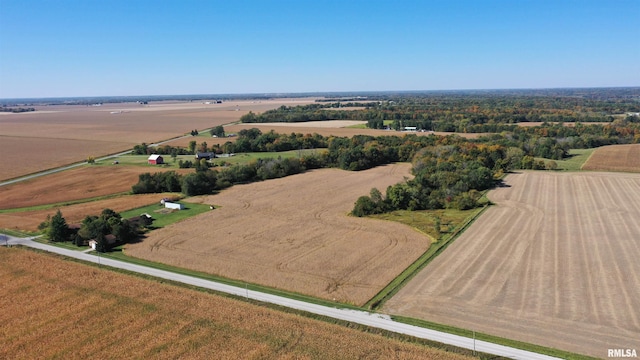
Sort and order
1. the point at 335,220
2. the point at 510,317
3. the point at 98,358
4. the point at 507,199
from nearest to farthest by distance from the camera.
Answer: the point at 98,358
the point at 510,317
the point at 335,220
the point at 507,199

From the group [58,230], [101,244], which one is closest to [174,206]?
[58,230]

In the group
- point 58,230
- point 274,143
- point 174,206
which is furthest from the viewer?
point 274,143

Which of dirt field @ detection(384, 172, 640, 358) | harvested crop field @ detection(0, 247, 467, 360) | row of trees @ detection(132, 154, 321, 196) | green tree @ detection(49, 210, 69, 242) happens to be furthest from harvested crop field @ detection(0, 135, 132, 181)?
dirt field @ detection(384, 172, 640, 358)

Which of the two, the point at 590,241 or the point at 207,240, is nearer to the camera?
the point at 590,241

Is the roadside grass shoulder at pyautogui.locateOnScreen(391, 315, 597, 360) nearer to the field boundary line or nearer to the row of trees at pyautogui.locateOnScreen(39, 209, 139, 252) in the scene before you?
the field boundary line

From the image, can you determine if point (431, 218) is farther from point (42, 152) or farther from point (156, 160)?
→ point (42, 152)

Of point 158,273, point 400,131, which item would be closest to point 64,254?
point 158,273

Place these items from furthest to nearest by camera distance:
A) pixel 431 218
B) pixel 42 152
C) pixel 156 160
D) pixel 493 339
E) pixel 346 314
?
1. pixel 42 152
2. pixel 156 160
3. pixel 431 218
4. pixel 346 314
5. pixel 493 339

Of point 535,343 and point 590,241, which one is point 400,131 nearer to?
point 590,241
